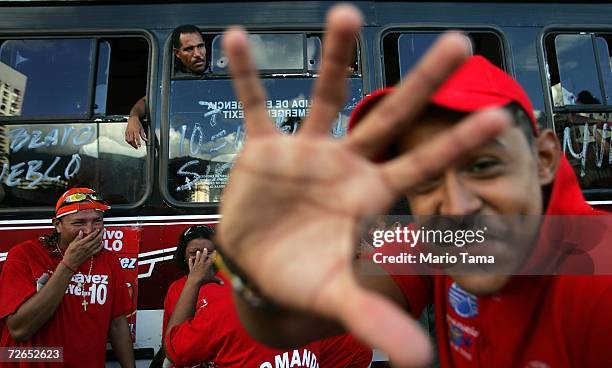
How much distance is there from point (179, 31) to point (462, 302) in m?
Result: 2.72

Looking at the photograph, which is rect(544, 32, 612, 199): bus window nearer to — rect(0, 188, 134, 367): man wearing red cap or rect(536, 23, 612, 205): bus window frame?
rect(536, 23, 612, 205): bus window frame

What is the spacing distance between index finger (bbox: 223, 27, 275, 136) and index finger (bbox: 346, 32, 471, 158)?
19 centimetres

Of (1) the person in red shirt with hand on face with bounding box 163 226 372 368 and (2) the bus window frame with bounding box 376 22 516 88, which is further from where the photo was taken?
(2) the bus window frame with bounding box 376 22 516 88

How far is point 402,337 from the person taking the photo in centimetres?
72

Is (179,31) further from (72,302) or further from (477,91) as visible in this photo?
(477,91)

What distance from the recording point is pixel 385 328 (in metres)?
0.74

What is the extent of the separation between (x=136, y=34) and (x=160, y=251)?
1.52 m

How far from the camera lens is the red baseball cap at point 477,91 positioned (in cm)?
119

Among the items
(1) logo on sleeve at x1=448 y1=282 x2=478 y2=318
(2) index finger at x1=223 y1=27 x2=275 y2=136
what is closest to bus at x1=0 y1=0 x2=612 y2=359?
(1) logo on sleeve at x1=448 y1=282 x2=478 y2=318

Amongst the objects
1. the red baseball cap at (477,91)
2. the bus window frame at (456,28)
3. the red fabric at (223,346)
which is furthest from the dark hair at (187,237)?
the red baseball cap at (477,91)

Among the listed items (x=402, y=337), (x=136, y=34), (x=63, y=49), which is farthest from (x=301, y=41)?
(x=402, y=337)

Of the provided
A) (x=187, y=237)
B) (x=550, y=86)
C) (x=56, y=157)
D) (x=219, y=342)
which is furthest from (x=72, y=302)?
(x=550, y=86)

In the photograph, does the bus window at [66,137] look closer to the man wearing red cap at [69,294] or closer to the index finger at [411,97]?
the man wearing red cap at [69,294]

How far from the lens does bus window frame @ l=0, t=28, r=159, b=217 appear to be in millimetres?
3184
